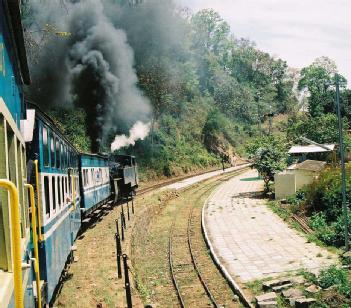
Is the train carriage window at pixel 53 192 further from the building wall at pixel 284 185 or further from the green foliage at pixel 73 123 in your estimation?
the green foliage at pixel 73 123

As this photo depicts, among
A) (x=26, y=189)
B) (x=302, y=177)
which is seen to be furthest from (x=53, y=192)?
(x=302, y=177)

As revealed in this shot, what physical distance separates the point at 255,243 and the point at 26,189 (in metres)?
11.7

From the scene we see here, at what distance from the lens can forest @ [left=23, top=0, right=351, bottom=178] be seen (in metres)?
33.3

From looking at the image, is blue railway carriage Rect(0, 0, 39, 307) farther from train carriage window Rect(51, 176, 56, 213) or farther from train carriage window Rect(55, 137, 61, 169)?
train carriage window Rect(55, 137, 61, 169)

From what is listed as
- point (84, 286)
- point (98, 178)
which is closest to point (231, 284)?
point (84, 286)

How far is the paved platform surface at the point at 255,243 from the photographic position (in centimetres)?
1241

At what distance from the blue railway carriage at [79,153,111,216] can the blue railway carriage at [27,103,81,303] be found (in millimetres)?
6338

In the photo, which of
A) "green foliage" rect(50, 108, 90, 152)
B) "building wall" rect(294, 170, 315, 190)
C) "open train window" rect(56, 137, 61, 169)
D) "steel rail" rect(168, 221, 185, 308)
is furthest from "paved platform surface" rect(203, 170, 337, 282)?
"green foliage" rect(50, 108, 90, 152)

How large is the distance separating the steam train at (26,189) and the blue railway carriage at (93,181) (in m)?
0.18

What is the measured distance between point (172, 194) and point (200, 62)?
46672 millimetres

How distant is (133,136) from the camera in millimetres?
40562

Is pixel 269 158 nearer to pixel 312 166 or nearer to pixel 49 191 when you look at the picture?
pixel 312 166

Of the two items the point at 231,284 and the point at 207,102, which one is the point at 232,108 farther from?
the point at 231,284

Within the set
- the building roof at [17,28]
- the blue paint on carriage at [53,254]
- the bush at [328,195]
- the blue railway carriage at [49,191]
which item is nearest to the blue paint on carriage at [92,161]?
the blue paint on carriage at [53,254]
